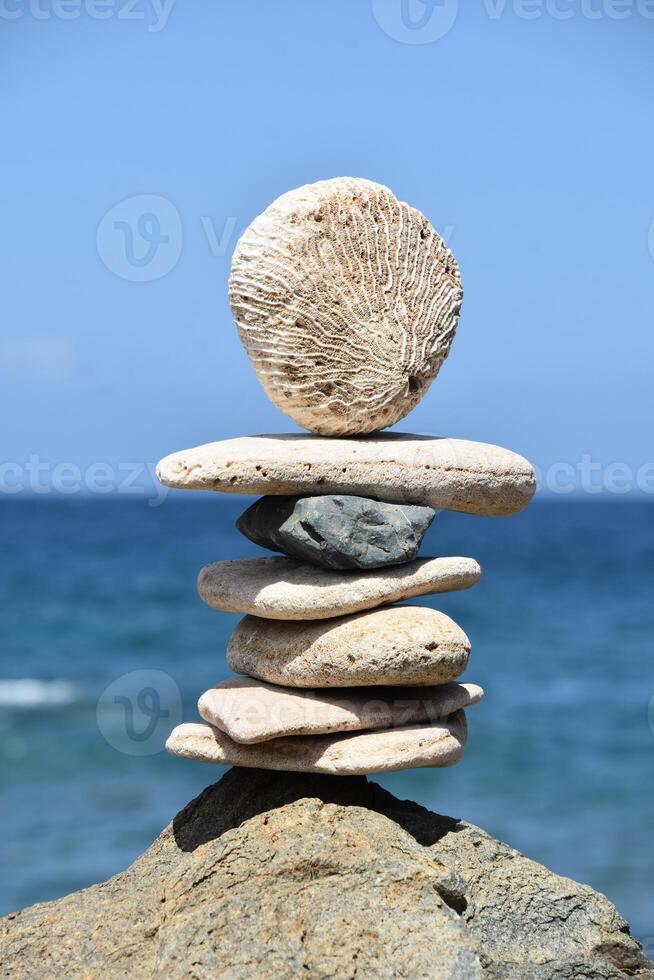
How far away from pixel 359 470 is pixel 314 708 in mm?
1070

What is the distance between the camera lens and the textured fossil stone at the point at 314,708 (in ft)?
18.1

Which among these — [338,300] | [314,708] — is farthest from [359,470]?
[314,708]

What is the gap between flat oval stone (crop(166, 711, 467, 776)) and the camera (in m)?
5.52

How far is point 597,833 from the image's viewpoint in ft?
40.8

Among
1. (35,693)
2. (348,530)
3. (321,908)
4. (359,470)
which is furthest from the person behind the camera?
(35,693)

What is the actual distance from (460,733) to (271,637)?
3.25ft

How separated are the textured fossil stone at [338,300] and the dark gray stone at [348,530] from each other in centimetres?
46

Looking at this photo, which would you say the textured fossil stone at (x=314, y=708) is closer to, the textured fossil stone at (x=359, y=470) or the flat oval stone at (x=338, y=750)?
the flat oval stone at (x=338, y=750)

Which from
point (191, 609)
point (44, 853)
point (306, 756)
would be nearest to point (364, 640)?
point (306, 756)

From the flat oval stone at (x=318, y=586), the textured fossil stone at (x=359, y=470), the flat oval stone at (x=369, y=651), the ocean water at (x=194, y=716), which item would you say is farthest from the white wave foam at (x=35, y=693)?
the textured fossil stone at (x=359, y=470)

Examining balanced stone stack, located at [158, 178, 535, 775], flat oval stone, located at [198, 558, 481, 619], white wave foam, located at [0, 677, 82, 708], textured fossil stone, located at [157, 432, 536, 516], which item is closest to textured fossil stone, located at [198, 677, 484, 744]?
balanced stone stack, located at [158, 178, 535, 775]

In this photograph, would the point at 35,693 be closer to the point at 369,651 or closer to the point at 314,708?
the point at 314,708

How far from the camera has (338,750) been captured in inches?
219

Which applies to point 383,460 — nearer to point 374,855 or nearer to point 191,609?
point 374,855
